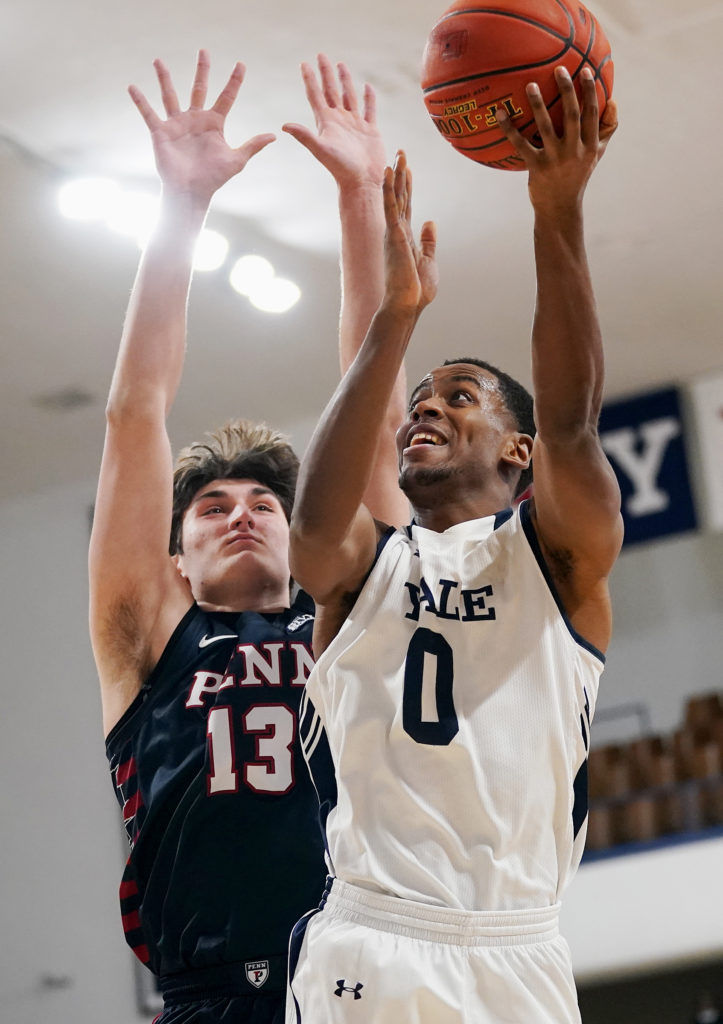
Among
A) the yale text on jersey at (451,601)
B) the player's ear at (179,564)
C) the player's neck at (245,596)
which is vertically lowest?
the yale text on jersey at (451,601)

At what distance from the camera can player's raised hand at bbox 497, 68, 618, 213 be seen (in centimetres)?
237

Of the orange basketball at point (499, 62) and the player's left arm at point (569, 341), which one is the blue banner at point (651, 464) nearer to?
the orange basketball at point (499, 62)

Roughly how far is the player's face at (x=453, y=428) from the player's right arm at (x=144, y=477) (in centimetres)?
72

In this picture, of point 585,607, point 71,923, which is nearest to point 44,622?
point 71,923

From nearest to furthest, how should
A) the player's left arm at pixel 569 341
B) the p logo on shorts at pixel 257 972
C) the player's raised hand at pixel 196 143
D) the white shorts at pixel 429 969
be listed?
1. the white shorts at pixel 429 969
2. the player's left arm at pixel 569 341
3. the p logo on shorts at pixel 257 972
4. the player's raised hand at pixel 196 143

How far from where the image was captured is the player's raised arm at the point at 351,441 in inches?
97.7

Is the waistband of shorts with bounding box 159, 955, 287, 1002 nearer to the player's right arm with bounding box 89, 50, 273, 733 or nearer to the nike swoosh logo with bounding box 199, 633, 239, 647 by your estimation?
the player's right arm with bounding box 89, 50, 273, 733

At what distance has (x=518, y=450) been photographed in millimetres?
2953

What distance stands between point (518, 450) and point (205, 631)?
926mm

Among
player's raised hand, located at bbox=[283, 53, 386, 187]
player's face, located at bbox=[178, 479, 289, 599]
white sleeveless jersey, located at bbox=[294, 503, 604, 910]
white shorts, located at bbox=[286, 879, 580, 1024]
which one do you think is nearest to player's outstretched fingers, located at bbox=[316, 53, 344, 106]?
player's raised hand, located at bbox=[283, 53, 386, 187]

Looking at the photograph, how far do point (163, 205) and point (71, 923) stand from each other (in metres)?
8.10

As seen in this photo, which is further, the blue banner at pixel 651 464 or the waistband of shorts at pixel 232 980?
the blue banner at pixel 651 464

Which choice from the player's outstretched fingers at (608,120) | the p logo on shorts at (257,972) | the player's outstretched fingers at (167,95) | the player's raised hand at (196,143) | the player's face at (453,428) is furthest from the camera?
the player's outstretched fingers at (167,95)

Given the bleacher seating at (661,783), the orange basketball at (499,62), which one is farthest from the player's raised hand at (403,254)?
the bleacher seating at (661,783)
